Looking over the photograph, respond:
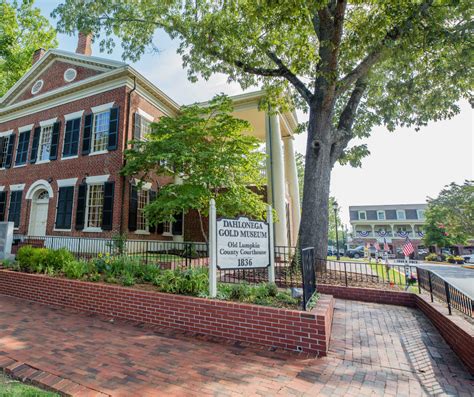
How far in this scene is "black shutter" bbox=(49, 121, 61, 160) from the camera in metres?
14.1

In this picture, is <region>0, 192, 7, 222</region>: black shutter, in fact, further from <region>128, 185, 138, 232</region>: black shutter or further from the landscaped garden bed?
the landscaped garden bed

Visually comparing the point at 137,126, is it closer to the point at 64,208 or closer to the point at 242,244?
the point at 64,208

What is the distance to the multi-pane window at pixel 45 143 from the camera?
1476 cm

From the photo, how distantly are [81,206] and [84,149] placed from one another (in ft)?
9.45

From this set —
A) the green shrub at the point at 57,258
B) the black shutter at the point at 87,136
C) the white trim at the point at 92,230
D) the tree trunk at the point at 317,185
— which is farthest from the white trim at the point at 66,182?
the tree trunk at the point at 317,185

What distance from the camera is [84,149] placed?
13.4m

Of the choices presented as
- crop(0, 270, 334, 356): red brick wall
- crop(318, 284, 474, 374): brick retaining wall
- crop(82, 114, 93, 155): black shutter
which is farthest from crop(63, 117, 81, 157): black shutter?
crop(318, 284, 474, 374): brick retaining wall

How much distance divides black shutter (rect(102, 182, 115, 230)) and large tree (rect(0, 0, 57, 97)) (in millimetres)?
16270

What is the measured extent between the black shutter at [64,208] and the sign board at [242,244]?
36.1 feet

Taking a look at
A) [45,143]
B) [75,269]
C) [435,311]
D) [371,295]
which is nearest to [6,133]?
[45,143]

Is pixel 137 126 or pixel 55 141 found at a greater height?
pixel 137 126

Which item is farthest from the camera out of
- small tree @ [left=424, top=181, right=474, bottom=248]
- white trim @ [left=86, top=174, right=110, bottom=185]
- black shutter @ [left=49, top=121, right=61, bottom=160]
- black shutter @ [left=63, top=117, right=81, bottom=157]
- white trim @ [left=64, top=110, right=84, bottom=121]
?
small tree @ [left=424, top=181, right=474, bottom=248]

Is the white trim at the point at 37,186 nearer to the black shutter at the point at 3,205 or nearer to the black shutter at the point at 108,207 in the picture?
the black shutter at the point at 3,205

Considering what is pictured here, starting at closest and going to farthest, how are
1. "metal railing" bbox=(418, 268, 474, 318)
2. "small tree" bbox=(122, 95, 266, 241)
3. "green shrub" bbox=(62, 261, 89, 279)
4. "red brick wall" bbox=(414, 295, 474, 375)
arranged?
"red brick wall" bbox=(414, 295, 474, 375) → "metal railing" bbox=(418, 268, 474, 318) → "green shrub" bbox=(62, 261, 89, 279) → "small tree" bbox=(122, 95, 266, 241)
